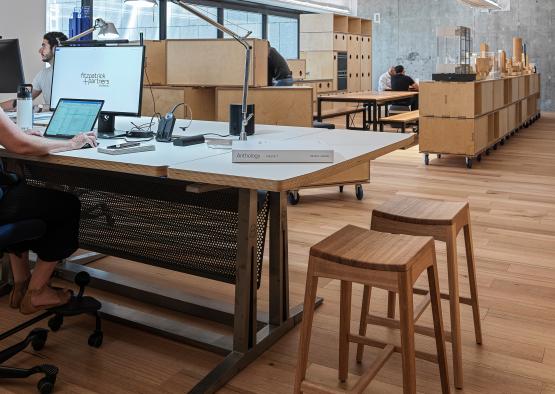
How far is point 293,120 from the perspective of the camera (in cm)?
431

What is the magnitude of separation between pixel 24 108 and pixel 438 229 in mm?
1860

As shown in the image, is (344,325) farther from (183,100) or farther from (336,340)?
(183,100)

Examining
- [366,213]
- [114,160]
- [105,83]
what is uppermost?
[105,83]

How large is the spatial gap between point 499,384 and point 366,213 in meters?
2.38

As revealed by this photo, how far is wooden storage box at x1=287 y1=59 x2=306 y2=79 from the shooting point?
10.5 m

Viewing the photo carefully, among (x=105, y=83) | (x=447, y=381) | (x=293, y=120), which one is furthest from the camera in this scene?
(x=293, y=120)

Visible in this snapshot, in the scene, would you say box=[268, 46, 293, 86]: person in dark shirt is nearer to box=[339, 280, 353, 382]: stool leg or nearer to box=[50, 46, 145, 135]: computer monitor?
box=[50, 46, 145, 135]: computer monitor

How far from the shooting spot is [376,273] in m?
1.65

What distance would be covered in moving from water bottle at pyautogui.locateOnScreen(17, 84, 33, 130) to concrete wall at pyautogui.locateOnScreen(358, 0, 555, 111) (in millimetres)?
11870

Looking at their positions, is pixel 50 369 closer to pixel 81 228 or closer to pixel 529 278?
pixel 81 228

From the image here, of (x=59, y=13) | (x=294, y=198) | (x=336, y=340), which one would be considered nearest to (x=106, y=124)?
(x=336, y=340)

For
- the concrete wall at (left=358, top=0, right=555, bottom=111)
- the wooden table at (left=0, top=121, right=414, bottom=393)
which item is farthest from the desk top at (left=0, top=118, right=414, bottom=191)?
the concrete wall at (left=358, top=0, right=555, bottom=111)

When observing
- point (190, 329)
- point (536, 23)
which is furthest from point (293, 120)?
point (536, 23)

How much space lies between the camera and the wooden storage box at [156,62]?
4.68 metres
